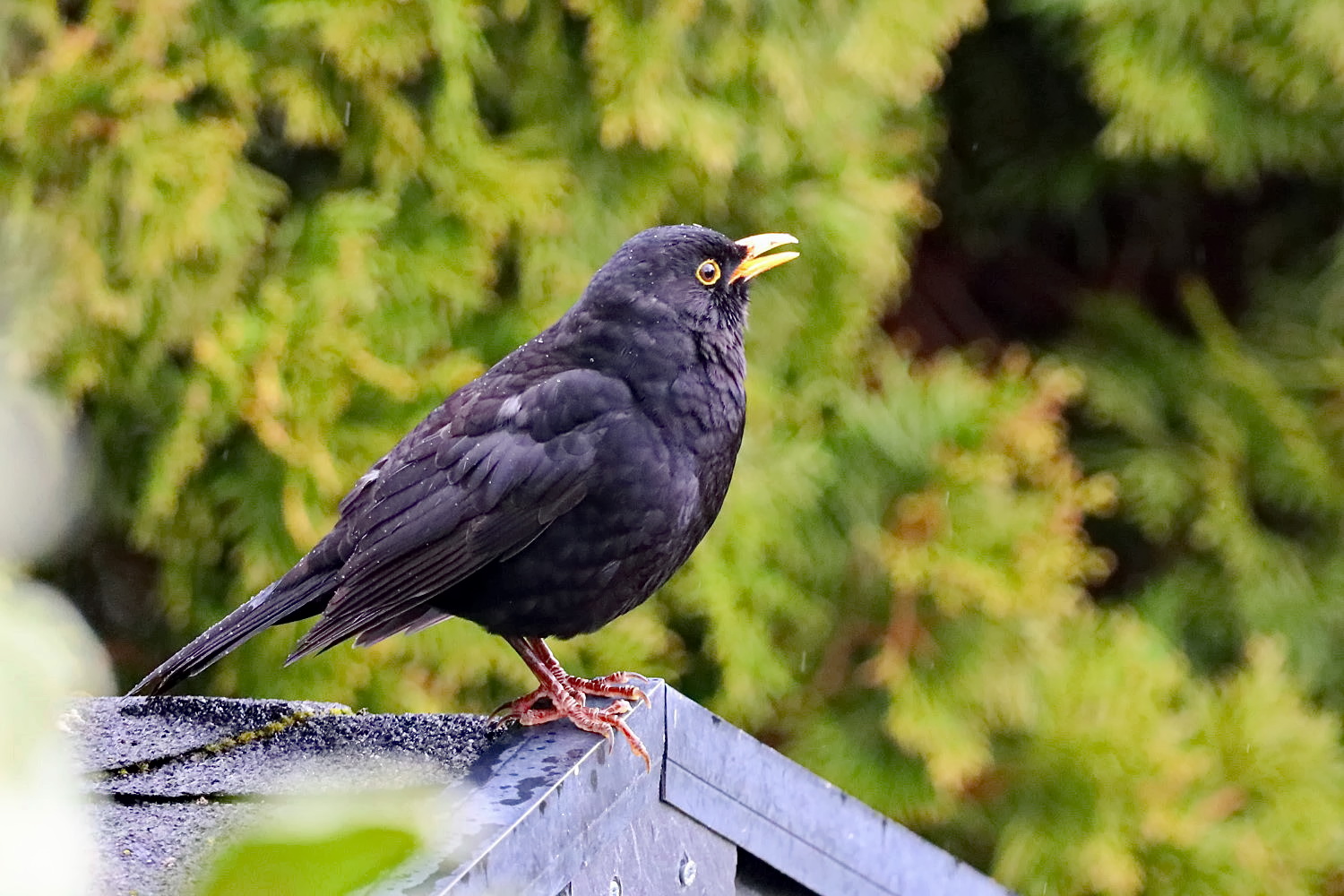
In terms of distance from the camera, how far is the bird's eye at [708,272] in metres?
2.68

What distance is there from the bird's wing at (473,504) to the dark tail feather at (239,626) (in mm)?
113

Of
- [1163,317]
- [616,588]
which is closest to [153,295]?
[616,588]

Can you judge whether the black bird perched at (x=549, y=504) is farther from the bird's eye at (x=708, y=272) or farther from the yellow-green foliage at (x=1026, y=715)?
the yellow-green foliage at (x=1026, y=715)

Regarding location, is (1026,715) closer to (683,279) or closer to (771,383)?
(771,383)

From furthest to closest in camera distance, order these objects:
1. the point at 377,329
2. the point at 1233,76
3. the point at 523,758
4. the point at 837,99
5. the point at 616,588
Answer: the point at 1233,76 < the point at 837,99 < the point at 377,329 < the point at 616,588 < the point at 523,758

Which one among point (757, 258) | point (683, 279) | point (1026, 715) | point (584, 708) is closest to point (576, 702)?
point (584, 708)

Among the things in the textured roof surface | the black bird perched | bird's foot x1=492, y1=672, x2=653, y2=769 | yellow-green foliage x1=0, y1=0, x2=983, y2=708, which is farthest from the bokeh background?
bird's foot x1=492, y1=672, x2=653, y2=769

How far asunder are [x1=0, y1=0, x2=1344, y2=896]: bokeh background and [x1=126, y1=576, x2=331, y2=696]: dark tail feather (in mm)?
994

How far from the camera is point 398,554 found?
242cm

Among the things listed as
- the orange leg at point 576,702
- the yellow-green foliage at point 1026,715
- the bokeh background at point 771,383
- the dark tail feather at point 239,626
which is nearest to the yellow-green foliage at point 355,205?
the bokeh background at point 771,383

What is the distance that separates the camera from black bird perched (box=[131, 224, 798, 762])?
2365 mm

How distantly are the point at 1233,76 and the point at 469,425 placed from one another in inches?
141

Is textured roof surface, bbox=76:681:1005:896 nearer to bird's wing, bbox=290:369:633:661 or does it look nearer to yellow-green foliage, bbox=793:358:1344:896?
bird's wing, bbox=290:369:633:661

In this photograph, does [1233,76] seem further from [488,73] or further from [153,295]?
[153,295]
